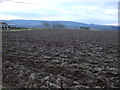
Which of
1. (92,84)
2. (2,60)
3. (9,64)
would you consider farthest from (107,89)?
(2,60)

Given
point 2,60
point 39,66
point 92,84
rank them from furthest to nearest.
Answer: point 2,60 < point 39,66 < point 92,84

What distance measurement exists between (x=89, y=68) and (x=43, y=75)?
244 centimetres

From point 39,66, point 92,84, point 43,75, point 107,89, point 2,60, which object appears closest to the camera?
point 107,89

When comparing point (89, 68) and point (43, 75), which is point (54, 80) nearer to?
point (43, 75)

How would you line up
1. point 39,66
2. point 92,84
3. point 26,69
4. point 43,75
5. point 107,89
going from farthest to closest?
point 39,66
point 26,69
point 43,75
point 92,84
point 107,89

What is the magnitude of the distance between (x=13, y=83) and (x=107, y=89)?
3724 mm

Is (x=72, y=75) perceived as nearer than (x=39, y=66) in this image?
Yes

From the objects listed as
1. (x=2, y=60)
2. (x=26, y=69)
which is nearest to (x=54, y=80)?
(x=26, y=69)

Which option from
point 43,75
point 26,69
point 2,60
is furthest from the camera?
point 2,60

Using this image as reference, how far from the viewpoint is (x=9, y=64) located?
8383mm

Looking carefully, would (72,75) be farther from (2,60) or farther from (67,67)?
(2,60)

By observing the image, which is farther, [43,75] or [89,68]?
[89,68]

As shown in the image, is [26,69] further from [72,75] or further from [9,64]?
[72,75]

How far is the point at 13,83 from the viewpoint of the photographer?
6.12 m
